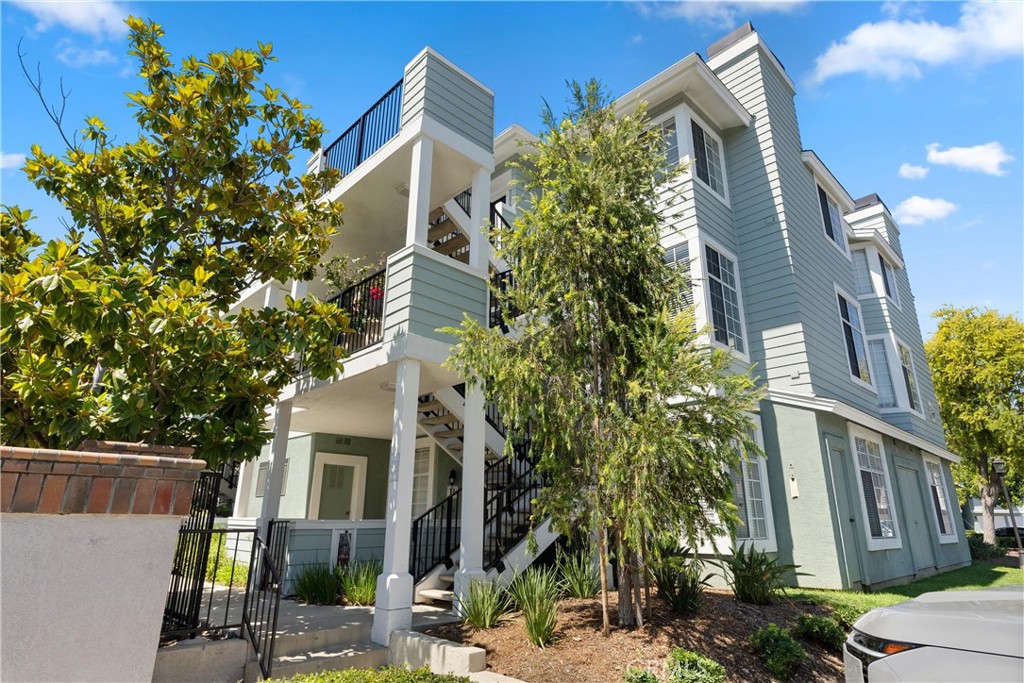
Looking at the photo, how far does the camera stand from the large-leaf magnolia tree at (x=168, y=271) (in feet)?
14.5

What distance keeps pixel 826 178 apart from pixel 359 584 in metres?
15.0

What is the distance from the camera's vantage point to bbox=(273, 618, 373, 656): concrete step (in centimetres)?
561

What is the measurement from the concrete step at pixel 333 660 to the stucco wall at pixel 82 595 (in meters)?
2.84

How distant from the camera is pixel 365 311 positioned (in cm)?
874

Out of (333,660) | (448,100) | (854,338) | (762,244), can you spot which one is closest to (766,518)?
(762,244)

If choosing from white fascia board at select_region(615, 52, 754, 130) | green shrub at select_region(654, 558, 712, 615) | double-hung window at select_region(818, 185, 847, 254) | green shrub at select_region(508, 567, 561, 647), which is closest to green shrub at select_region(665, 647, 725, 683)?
green shrub at select_region(508, 567, 561, 647)

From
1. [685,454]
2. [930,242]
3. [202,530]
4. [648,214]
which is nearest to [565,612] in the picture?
[685,454]

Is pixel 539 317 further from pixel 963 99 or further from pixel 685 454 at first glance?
pixel 963 99

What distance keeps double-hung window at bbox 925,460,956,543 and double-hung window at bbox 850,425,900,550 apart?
462 centimetres

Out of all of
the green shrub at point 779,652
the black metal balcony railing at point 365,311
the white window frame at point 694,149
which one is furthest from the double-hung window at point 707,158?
the green shrub at point 779,652

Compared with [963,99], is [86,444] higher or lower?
lower

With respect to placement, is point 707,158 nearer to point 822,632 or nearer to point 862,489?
point 862,489

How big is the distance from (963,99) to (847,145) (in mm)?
2401

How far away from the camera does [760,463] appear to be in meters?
10.1
